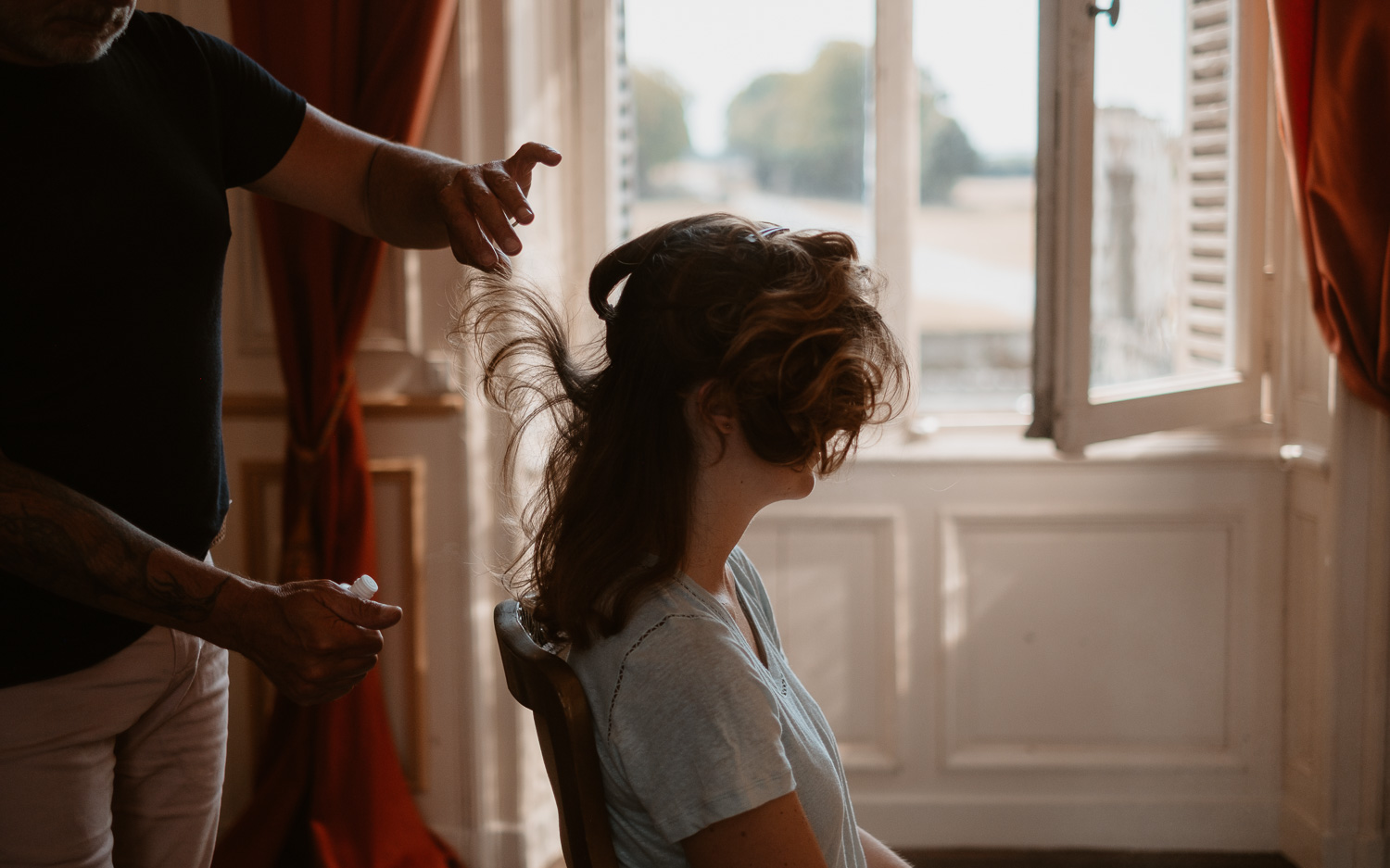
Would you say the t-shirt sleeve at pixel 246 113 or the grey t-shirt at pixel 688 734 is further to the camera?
the t-shirt sleeve at pixel 246 113

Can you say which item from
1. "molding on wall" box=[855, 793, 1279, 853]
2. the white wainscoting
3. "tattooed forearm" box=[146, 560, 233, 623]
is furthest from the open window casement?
"tattooed forearm" box=[146, 560, 233, 623]

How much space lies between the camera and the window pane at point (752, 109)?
2.80m

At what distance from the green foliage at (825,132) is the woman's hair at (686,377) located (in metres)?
1.88

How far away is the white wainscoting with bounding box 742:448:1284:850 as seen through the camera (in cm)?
272

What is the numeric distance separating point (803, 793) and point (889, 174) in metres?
2.13

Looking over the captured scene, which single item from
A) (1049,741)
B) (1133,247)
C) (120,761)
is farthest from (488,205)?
(1049,741)

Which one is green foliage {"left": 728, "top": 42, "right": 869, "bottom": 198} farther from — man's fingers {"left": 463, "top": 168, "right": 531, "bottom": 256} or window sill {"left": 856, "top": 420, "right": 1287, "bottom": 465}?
man's fingers {"left": 463, "top": 168, "right": 531, "bottom": 256}

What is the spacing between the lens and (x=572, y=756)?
910mm

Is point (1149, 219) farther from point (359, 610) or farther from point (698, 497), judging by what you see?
point (359, 610)

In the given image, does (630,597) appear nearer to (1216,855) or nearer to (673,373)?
(673,373)

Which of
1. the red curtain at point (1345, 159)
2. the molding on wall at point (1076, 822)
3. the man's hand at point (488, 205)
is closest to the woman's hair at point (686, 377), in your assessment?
the man's hand at point (488, 205)

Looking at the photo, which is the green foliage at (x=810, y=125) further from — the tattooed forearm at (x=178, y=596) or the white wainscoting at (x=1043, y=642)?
the tattooed forearm at (x=178, y=596)

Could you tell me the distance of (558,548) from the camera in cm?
105

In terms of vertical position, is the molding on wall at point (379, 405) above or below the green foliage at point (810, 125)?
below
